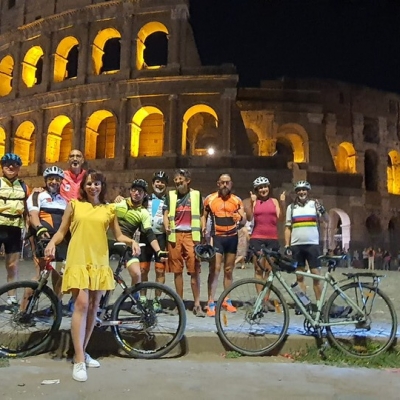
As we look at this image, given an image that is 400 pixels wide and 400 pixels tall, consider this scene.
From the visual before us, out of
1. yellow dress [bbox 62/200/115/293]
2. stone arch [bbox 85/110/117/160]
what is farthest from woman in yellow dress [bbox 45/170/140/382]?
stone arch [bbox 85/110/117/160]

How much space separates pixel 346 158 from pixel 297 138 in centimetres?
432

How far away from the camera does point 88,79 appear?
2375 cm

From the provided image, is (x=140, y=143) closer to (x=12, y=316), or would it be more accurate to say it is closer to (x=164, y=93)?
(x=164, y=93)

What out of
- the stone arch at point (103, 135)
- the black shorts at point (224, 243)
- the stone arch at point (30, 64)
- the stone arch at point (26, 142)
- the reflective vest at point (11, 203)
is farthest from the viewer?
the stone arch at point (30, 64)

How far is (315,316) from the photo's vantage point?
5.21 meters

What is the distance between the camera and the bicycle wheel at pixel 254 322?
5109 mm

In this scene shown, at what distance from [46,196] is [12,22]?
84.4 ft

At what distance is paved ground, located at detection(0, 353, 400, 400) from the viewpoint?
3.79 m

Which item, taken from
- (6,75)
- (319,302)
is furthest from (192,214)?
(6,75)

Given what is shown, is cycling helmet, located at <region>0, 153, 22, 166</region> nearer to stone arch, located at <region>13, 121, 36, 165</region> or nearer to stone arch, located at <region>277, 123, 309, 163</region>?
stone arch, located at <region>277, 123, 309, 163</region>

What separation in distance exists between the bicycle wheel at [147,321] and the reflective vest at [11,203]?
202 cm

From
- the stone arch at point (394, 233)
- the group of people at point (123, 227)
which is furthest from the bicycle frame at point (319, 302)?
the stone arch at point (394, 233)

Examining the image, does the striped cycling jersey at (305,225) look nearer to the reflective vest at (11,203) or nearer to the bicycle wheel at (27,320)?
the bicycle wheel at (27,320)

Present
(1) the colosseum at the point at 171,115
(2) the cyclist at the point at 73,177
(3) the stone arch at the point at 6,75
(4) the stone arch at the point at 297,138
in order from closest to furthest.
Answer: (2) the cyclist at the point at 73,177
(1) the colosseum at the point at 171,115
(4) the stone arch at the point at 297,138
(3) the stone arch at the point at 6,75
